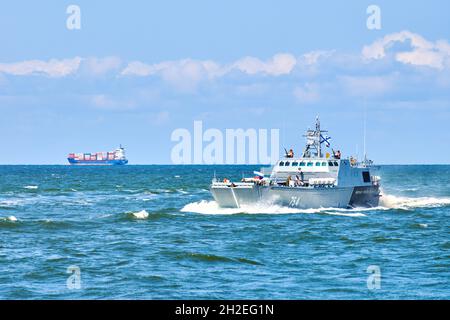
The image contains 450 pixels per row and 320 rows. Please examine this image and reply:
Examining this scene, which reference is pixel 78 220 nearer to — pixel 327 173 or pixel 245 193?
pixel 245 193

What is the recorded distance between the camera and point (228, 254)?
3647cm

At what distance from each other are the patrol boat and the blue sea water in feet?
3.16

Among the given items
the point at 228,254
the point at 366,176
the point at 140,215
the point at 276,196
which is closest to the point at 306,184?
the point at 276,196

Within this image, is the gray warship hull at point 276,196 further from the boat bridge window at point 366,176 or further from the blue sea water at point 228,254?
the boat bridge window at point 366,176

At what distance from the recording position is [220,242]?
4191 centimetres

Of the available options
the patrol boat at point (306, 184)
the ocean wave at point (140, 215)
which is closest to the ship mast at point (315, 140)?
the patrol boat at point (306, 184)

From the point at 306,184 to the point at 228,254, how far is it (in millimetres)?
23811

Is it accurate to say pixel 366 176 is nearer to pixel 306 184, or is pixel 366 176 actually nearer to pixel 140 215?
pixel 306 184

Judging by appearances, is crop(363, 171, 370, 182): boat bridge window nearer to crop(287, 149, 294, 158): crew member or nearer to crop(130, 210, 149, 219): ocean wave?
crop(287, 149, 294, 158): crew member

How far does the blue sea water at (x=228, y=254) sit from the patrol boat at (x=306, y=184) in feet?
3.16

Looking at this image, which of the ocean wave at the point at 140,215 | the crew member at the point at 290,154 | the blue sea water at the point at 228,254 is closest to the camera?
the blue sea water at the point at 228,254

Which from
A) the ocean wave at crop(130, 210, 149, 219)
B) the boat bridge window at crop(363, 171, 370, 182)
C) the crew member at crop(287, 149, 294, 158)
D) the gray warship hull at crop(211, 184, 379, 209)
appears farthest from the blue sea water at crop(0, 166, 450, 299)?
the crew member at crop(287, 149, 294, 158)

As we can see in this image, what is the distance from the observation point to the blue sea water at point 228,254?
26344 mm
